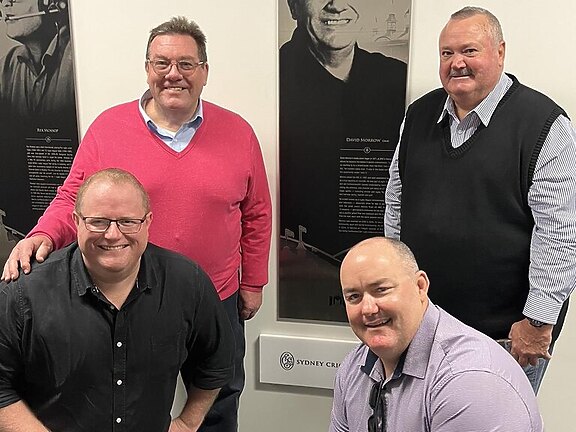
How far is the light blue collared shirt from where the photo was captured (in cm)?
213

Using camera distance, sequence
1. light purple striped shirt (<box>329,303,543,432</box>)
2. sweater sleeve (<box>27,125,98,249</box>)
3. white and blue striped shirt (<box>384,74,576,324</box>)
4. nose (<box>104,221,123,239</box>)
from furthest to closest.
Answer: sweater sleeve (<box>27,125,98,249</box>)
white and blue striped shirt (<box>384,74,576,324</box>)
nose (<box>104,221,123,239</box>)
light purple striped shirt (<box>329,303,543,432</box>)

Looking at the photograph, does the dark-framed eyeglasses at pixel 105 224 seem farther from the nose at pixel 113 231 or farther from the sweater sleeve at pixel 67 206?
the sweater sleeve at pixel 67 206

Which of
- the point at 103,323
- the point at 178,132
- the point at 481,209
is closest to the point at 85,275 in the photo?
the point at 103,323

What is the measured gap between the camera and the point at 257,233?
7.80 feet

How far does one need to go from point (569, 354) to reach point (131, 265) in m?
1.64

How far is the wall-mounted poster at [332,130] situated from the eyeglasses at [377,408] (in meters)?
1.08

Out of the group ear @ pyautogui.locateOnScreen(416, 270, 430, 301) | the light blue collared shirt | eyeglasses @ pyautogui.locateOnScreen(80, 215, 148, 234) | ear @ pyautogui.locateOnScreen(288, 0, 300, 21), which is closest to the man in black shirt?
eyeglasses @ pyautogui.locateOnScreen(80, 215, 148, 234)

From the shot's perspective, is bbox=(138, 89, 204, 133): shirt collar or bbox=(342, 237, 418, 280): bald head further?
bbox=(138, 89, 204, 133): shirt collar

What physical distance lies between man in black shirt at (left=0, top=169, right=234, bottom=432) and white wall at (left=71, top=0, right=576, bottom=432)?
83cm

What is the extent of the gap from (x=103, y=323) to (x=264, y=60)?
1138mm

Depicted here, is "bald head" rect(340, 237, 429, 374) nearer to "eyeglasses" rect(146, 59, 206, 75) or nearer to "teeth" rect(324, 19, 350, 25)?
"eyeglasses" rect(146, 59, 206, 75)

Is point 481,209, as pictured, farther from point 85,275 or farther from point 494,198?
point 85,275

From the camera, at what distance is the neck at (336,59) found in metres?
2.33

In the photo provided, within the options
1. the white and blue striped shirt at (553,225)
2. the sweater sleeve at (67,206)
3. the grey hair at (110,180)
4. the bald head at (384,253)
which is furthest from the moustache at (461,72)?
the sweater sleeve at (67,206)
